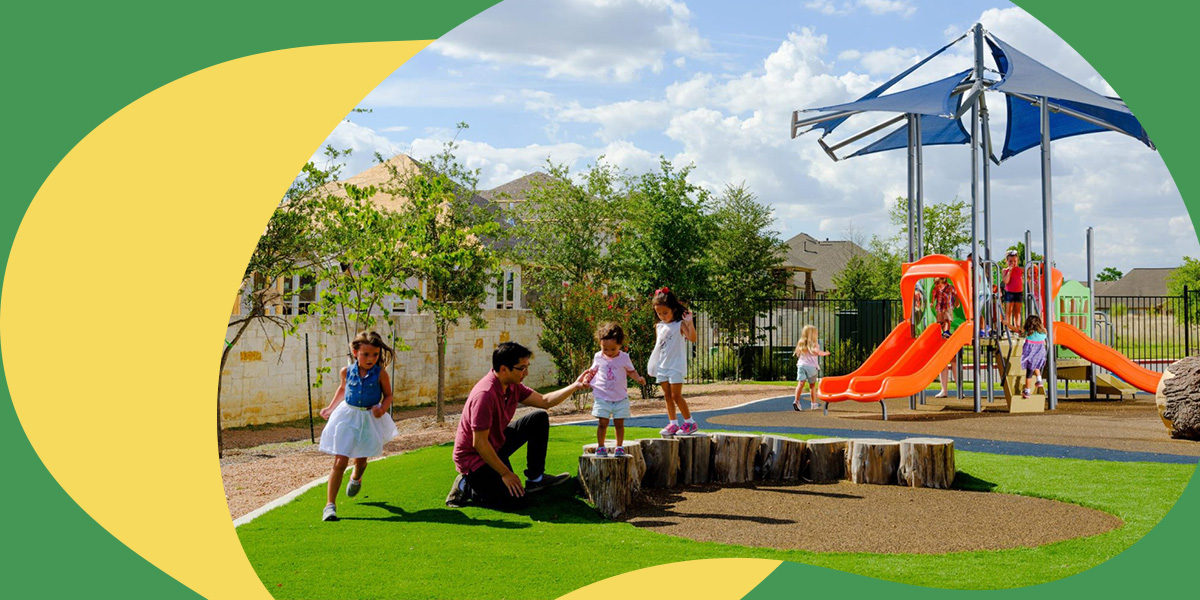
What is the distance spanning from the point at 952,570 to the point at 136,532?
4916 mm

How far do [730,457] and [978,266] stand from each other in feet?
19.4

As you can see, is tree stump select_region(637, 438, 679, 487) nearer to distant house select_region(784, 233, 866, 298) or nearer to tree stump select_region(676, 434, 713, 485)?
tree stump select_region(676, 434, 713, 485)

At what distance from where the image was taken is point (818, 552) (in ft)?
20.1

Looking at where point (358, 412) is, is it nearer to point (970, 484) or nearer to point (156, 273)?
point (156, 273)

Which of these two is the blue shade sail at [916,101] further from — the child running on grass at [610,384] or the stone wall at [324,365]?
the stone wall at [324,365]

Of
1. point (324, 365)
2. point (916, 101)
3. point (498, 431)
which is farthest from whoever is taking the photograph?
point (324, 365)

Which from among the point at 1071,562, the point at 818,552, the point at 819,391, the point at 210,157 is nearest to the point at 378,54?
the point at 210,157

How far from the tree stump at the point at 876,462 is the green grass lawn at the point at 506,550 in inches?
42.8

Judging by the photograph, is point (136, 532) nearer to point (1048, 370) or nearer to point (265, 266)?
point (265, 266)

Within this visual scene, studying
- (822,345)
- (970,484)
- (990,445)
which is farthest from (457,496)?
(822,345)

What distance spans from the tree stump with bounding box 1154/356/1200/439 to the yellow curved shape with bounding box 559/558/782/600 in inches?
214

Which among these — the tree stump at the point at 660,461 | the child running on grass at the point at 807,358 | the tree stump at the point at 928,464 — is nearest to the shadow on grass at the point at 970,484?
the tree stump at the point at 928,464

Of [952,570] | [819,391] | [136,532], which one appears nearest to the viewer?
[952,570]

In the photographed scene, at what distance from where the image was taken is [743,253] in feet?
81.1
